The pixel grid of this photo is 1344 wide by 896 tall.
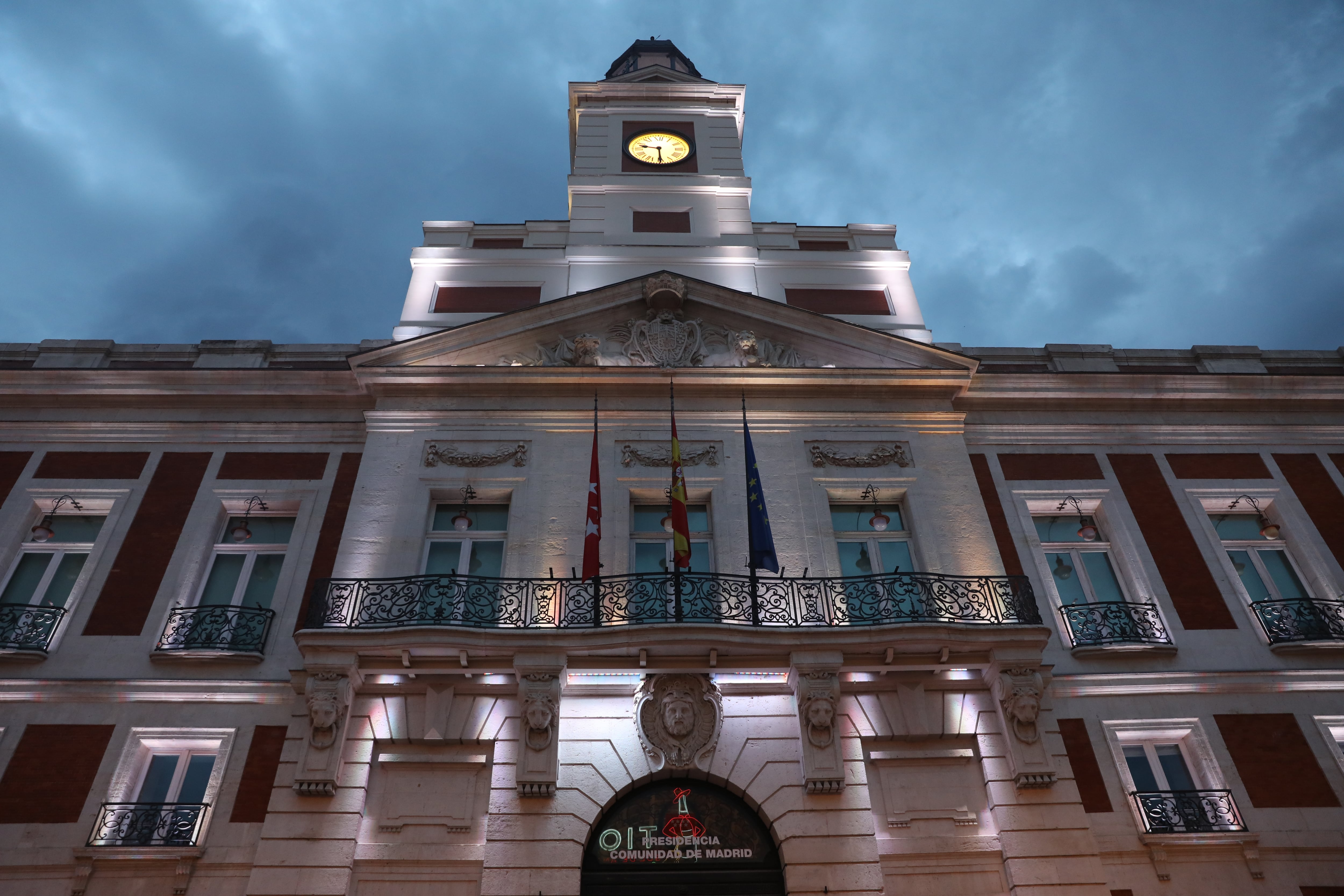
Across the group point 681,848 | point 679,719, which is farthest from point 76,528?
point 681,848

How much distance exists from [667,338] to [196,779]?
354 inches

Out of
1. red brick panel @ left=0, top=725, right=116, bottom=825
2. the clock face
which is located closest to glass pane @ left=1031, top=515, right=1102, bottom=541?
the clock face

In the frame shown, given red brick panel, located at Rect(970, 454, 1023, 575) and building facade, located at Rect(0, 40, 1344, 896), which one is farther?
red brick panel, located at Rect(970, 454, 1023, 575)

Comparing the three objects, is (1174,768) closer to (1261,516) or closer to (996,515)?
(996,515)

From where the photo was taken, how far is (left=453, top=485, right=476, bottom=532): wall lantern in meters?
13.2

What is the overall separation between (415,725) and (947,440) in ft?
28.6

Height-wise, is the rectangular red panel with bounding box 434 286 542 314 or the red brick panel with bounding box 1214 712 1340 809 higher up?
the rectangular red panel with bounding box 434 286 542 314

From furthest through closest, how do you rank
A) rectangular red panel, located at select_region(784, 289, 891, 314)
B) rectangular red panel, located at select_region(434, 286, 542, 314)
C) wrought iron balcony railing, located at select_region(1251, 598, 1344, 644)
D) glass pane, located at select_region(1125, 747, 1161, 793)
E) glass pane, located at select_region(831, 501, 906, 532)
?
rectangular red panel, located at select_region(784, 289, 891, 314)
rectangular red panel, located at select_region(434, 286, 542, 314)
glass pane, located at select_region(831, 501, 906, 532)
wrought iron balcony railing, located at select_region(1251, 598, 1344, 644)
glass pane, located at select_region(1125, 747, 1161, 793)

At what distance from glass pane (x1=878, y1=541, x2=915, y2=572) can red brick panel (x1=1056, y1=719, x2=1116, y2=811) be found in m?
2.76

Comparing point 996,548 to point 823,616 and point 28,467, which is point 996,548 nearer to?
point 823,616

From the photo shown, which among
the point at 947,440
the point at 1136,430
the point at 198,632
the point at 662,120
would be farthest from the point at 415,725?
the point at 662,120

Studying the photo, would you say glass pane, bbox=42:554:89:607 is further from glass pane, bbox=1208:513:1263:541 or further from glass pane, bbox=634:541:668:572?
glass pane, bbox=1208:513:1263:541

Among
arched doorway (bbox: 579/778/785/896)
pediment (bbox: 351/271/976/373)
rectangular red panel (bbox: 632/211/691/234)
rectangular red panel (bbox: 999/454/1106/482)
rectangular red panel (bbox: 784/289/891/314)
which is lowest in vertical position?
arched doorway (bbox: 579/778/785/896)

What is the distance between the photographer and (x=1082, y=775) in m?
Answer: 11.2
